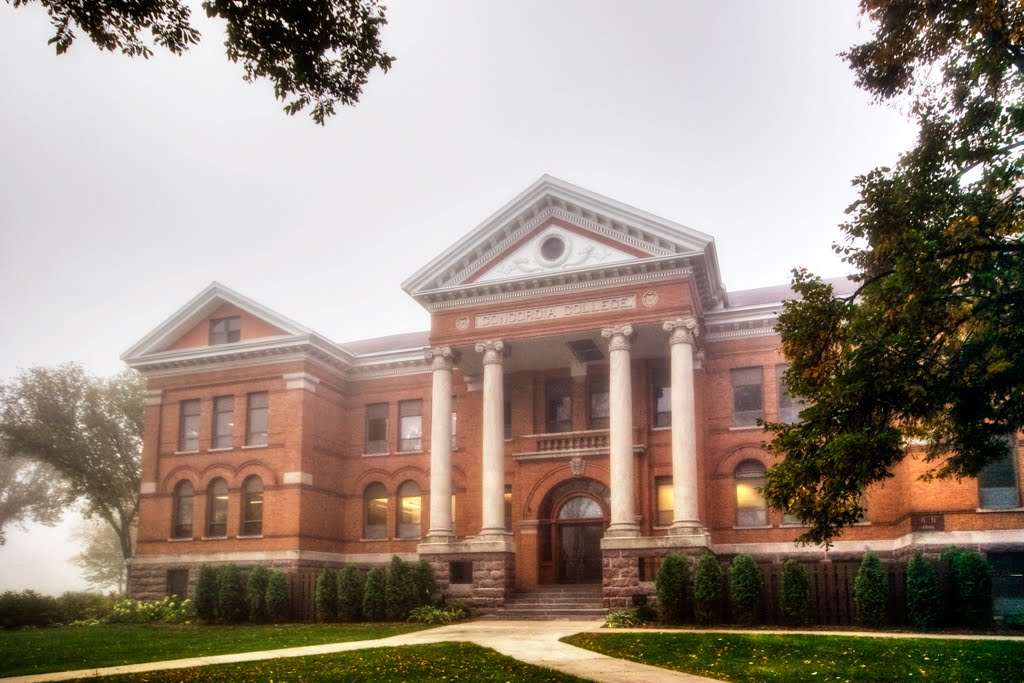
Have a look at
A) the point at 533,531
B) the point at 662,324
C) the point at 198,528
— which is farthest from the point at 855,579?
the point at 198,528

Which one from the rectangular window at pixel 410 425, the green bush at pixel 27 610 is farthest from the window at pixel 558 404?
the green bush at pixel 27 610

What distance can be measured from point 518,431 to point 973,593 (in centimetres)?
1659

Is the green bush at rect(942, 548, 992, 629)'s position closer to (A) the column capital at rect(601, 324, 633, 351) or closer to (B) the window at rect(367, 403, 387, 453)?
(A) the column capital at rect(601, 324, 633, 351)

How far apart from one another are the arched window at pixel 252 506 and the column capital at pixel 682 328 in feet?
55.4

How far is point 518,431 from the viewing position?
3525 cm

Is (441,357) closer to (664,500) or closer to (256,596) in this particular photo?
(664,500)

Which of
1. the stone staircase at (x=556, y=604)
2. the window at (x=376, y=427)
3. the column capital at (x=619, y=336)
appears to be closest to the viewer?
the stone staircase at (x=556, y=604)

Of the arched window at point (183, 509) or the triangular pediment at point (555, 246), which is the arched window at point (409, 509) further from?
the triangular pediment at point (555, 246)

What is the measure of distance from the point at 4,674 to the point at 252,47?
40.7ft

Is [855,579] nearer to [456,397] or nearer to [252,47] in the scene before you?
[456,397]

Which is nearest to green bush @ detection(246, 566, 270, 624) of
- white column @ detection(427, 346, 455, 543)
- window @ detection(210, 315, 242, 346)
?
white column @ detection(427, 346, 455, 543)

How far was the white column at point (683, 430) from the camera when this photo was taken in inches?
1121

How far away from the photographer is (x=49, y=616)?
32562 mm

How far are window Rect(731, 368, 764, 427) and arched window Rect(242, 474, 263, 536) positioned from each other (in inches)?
701
